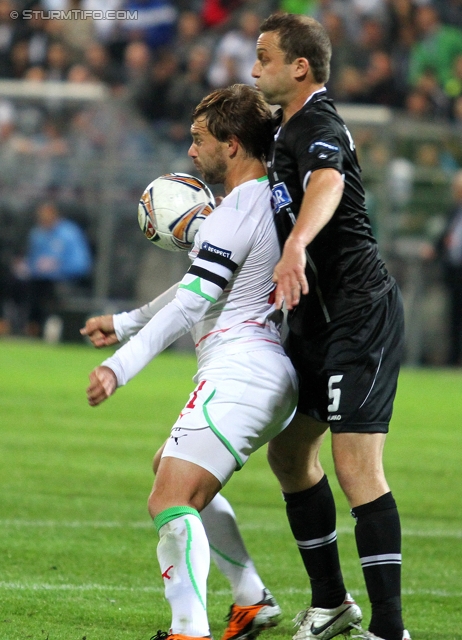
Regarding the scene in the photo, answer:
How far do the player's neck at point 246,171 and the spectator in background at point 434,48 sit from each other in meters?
14.4

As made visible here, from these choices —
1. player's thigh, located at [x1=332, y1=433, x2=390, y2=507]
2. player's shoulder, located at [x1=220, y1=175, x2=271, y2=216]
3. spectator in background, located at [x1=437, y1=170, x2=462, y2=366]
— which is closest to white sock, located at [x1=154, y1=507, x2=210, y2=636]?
player's thigh, located at [x1=332, y1=433, x2=390, y2=507]

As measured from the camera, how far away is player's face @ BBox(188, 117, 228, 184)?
4.12m

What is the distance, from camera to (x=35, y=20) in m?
20.0

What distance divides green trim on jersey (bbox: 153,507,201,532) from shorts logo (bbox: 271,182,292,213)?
1.11m

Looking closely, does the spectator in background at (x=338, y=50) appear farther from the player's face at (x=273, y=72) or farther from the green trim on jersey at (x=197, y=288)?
the green trim on jersey at (x=197, y=288)

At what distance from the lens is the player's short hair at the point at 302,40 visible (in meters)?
4.00

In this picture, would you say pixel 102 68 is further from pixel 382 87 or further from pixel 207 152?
pixel 207 152

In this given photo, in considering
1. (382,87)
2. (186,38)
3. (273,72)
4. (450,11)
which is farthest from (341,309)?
(186,38)

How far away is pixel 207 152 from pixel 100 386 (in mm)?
1012

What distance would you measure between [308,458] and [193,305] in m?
0.95

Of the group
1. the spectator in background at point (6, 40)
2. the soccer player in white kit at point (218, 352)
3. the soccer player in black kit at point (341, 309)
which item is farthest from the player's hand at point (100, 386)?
the spectator in background at point (6, 40)

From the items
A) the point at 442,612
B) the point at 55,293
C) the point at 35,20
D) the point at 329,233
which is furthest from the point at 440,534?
the point at 35,20

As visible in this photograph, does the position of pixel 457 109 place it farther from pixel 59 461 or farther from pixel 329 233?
pixel 329 233

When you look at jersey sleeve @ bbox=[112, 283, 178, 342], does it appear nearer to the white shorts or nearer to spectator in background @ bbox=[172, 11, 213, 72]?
the white shorts
